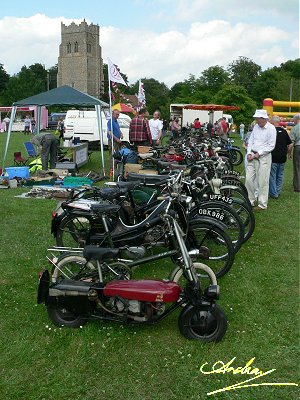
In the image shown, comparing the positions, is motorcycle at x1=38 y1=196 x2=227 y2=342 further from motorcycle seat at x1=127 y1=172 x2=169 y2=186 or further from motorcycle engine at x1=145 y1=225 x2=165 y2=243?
motorcycle seat at x1=127 y1=172 x2=169 y2=186

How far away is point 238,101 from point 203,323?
45.9 meters

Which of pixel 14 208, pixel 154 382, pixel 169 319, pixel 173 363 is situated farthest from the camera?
pixel 14 208

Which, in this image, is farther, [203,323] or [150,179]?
[150,179]

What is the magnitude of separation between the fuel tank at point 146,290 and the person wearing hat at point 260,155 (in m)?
4.83

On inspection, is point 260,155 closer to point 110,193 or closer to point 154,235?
point 110,193

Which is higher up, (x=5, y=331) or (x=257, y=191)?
(x=257, y=191)

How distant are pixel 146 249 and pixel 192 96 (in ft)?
182

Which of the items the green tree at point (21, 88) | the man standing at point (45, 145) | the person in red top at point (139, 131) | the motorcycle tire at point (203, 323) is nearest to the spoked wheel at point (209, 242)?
the motorcycle tire at point (203, 323)

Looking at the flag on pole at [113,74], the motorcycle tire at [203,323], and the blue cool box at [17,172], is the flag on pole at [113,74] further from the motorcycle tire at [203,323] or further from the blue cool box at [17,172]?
the motorcycle tire at [203,323]

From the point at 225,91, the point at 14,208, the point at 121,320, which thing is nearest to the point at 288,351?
the point at 121,320

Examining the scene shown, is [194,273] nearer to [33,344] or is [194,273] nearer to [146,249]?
[146,249]

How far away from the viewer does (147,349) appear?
329cm

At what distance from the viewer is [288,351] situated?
329 cm
